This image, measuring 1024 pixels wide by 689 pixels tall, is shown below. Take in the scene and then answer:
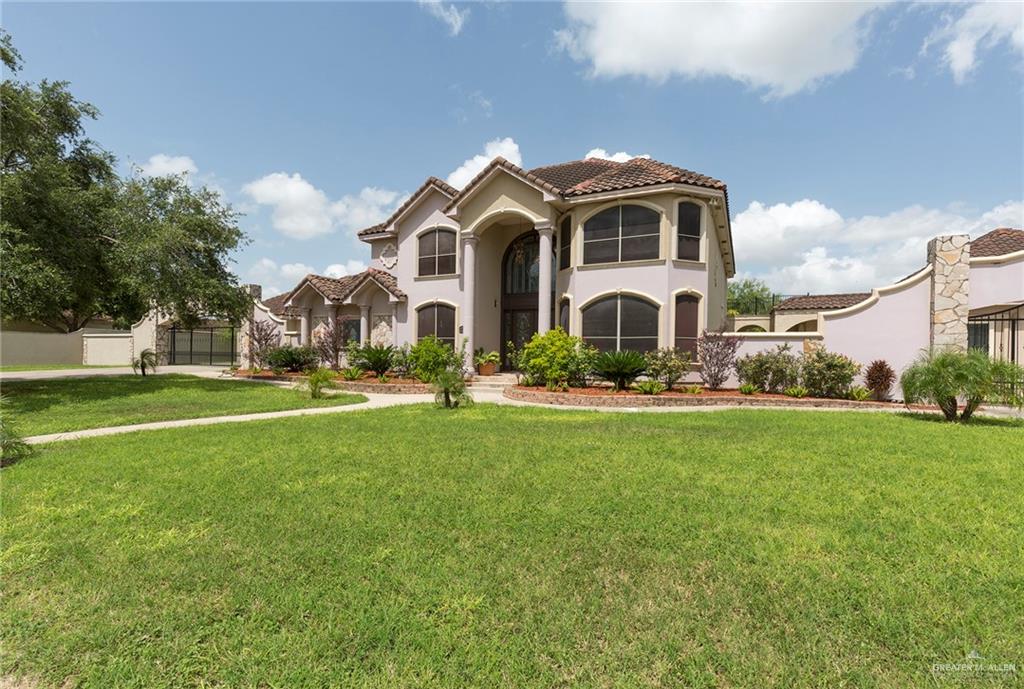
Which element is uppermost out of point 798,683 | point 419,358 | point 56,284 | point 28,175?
point 28,175

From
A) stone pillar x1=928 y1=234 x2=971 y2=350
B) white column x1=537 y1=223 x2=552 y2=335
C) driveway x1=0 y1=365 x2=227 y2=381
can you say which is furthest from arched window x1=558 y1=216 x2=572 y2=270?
driveway x1=0 y1=365 x2=227 y2=381

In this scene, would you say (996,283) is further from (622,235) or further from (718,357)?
(622,235)

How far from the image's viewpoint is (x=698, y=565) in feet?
11.4

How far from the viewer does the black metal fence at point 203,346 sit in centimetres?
3212

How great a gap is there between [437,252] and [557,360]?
9.19 m

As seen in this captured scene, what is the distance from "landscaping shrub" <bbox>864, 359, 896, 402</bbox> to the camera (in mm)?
13508

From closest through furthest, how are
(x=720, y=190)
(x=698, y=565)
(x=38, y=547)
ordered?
1. (x=698, y=565)
2. (x=38, y=547)
3. (x=720, y=190)

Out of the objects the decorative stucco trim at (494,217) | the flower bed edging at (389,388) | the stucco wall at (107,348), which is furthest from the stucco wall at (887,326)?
the stucco wall at (107,348)

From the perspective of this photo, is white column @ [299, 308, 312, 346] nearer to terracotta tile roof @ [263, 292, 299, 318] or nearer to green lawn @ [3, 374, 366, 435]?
terracotta tile roof @ [263, 292, 299, 318]

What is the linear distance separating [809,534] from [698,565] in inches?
50.4

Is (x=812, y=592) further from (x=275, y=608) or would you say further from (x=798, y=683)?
(x=275, y=608)

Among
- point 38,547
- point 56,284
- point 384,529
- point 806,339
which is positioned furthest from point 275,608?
point 806,339

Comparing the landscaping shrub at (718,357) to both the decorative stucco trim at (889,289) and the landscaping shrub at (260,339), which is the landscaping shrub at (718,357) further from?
the landscaping shrub at (260,339)

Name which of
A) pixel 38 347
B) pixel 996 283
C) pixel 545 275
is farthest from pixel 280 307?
pixel 996 283
